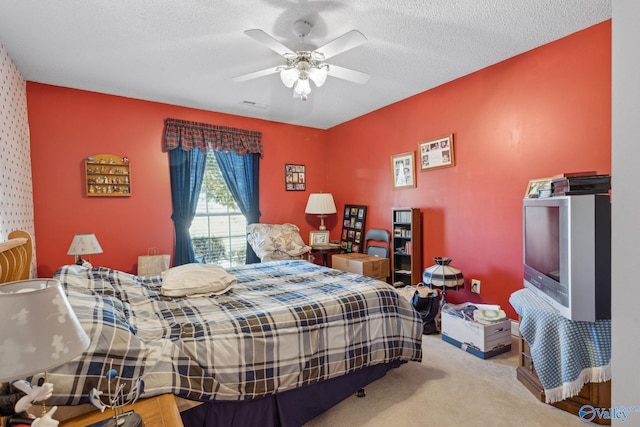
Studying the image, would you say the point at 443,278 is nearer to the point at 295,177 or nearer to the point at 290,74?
the point at 290,74

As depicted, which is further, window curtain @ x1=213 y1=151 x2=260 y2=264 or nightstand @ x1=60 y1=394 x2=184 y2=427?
window curtain @ x1=213 y1=151 x2=260 y2=264

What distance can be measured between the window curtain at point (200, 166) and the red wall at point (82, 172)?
0.11 meters

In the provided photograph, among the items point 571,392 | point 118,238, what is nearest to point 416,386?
point 571,392

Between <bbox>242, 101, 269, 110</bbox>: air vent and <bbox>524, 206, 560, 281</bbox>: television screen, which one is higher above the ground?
<bbox>242, 101, 269, 110</bbox>: air vent

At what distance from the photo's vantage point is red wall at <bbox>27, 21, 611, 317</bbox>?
2.43 metres

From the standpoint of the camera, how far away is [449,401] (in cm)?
198

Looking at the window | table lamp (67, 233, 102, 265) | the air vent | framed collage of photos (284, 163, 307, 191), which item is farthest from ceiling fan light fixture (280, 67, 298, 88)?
framed collage of photos (284, 163, 307, 191)

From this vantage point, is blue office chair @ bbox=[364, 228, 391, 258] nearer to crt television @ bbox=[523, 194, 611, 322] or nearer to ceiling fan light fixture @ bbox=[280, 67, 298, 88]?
crt television @ bbox=[523, 194, 611, 322]

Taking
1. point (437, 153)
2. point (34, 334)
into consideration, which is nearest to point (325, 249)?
point (437, 153)

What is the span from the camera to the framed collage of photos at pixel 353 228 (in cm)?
453

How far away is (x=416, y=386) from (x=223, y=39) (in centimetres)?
301

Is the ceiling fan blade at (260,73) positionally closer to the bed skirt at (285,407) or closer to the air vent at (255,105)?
the air vent at (255,105)

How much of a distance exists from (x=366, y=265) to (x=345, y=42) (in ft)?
8.45

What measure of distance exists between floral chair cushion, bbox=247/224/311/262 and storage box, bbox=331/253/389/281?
0.54 meters
